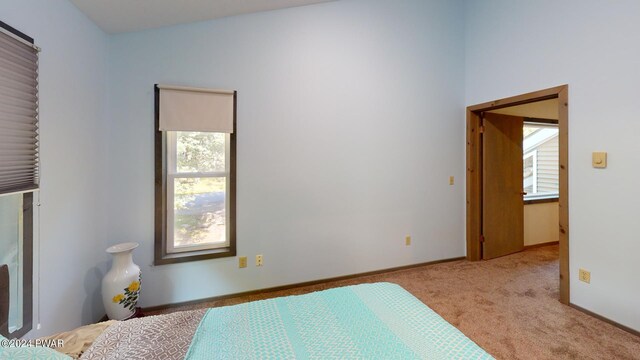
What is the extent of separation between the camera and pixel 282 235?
2.70 metres

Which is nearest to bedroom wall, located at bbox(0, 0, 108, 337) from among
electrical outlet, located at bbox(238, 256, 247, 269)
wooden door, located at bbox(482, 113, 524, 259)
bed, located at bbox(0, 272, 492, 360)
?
bed, located at bbox(0, 272, 492, 360)

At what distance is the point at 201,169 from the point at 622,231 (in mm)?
3607

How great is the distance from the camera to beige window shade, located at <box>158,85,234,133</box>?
89.0 inches

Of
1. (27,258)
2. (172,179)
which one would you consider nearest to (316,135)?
(172,179)

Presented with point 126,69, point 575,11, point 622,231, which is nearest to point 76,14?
point 126,69

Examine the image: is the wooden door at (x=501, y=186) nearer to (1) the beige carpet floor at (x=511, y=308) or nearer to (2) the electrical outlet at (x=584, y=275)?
(1) the beige carpet floor at (x=511, y=308)

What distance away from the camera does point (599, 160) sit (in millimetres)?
2164

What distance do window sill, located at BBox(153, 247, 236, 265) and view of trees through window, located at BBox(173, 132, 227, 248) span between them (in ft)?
0.34

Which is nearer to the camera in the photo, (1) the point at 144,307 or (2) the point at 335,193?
(1) the point at 144,307

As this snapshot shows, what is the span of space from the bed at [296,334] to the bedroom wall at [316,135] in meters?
1.37

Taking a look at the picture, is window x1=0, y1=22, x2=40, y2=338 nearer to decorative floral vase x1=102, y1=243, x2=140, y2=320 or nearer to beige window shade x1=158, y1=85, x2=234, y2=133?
decorative floral vase x1=102, y1=243, x2=140, y2=320

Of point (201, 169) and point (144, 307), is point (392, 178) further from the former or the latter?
point (144, 307)

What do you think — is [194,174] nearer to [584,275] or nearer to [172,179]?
[172,179]

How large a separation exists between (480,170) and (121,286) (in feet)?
13.2
